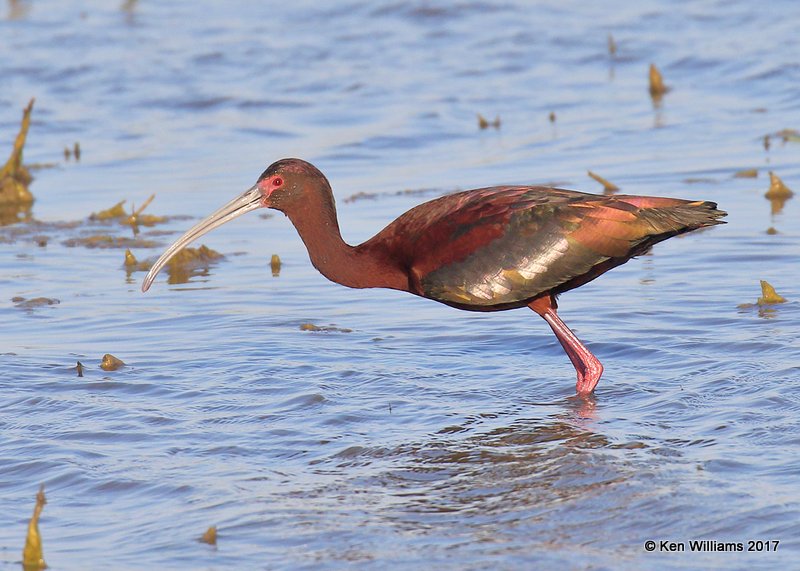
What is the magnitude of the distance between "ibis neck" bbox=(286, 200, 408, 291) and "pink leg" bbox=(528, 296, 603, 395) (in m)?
0.76

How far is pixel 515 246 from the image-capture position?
7488mm

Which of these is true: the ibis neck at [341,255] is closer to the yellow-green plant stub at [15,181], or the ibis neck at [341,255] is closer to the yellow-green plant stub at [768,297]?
the yellow-green plant stub at [768,297]

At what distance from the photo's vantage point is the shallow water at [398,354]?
18.5ft

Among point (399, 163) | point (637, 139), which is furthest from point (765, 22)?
point (399, 163)

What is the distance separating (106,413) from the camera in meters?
7.31

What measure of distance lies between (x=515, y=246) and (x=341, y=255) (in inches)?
37.4

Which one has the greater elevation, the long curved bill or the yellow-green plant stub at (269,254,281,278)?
the long curved bill

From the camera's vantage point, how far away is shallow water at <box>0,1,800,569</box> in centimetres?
563

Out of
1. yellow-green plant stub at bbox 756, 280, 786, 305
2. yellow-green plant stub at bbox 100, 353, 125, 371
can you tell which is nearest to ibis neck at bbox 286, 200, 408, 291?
yellow-green plant stub at bbox 100, 353, 125, 371

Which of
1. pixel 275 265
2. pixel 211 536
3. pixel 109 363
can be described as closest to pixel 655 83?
pixel 275 265

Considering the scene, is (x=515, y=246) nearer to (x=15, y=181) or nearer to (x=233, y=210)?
(x=233, y=210)

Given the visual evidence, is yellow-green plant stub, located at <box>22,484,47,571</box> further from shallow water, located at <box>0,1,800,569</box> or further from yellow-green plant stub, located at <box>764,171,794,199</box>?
yellow-green plant stub, located at <box>764,171,794,199</box>

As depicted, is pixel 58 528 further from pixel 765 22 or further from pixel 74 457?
pixel 765 22

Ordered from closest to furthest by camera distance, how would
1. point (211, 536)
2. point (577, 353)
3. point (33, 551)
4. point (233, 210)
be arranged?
point (33, 551), point (211, 536), point (577, 353), point (233, 210)
